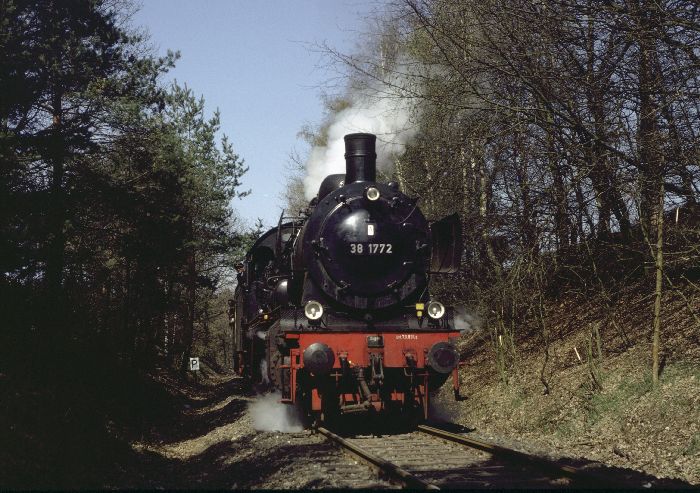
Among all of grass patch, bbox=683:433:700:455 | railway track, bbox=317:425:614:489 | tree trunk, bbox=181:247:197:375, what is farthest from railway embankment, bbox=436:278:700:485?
tree trunk, bbox=181:247:197:375

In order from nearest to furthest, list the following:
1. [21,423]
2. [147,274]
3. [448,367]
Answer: [21,423]
[448,367]
[147,274]

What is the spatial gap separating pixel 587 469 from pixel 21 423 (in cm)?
651

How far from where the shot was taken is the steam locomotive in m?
9.80

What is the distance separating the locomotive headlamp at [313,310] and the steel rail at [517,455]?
2124 millimetres

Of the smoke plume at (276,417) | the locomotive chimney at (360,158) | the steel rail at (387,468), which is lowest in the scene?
the steel rail at (387,468)

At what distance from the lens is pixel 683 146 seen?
10.1 meters

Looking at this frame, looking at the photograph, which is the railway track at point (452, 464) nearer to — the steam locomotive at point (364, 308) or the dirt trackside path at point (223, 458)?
the dirt trackside path at point (223, 458)

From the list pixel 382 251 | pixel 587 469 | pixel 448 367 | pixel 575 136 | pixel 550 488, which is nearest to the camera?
pixel 550 488

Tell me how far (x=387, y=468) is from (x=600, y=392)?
4.57m

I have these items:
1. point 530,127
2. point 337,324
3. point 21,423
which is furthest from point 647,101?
point 21,423

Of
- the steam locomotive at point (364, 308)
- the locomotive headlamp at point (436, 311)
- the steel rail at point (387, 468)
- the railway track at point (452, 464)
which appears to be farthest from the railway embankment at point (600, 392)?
the steel rail at point (387, 468)

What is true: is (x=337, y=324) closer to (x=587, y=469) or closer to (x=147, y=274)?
(x=587, y=469)

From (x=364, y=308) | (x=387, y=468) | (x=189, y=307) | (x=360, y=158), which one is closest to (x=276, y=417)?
(x=364, y=308)

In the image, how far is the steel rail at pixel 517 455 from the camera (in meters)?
6.36
